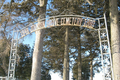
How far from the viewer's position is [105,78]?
22.6 feet

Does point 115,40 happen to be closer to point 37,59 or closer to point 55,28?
point 37,59

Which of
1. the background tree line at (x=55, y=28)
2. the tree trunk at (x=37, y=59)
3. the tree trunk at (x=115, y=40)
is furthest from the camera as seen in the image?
the background tree line at (x=55, y=28)

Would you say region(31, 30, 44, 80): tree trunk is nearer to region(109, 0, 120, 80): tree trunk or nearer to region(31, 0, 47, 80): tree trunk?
region(31, 0, 47, 80): tree trunk

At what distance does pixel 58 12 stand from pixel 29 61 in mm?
13612

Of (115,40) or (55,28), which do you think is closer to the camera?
(115,40)

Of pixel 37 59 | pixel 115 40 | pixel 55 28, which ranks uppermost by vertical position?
pixel 55 28

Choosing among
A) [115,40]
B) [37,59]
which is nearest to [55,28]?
[37,59]

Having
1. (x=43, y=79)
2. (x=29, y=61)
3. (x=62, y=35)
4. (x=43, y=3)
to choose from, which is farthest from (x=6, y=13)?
(x=43, y=79)

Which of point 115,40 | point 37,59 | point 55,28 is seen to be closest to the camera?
point 115,40

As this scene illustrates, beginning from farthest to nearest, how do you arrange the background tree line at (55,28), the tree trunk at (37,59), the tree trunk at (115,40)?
the background tree line at (55,28) < the tree trunk at (37,59) < the tree trunk at (115,40)

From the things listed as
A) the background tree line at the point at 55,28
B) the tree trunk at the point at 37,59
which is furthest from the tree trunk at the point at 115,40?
the tree trunk at the point at 37,59

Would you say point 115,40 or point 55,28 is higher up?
point 55,28

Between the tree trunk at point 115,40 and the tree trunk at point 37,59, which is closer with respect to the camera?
the tree trunk at point 115,40

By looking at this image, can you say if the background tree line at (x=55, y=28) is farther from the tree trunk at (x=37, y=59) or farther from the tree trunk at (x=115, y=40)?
the tree trunk at (x=37, y=59)
